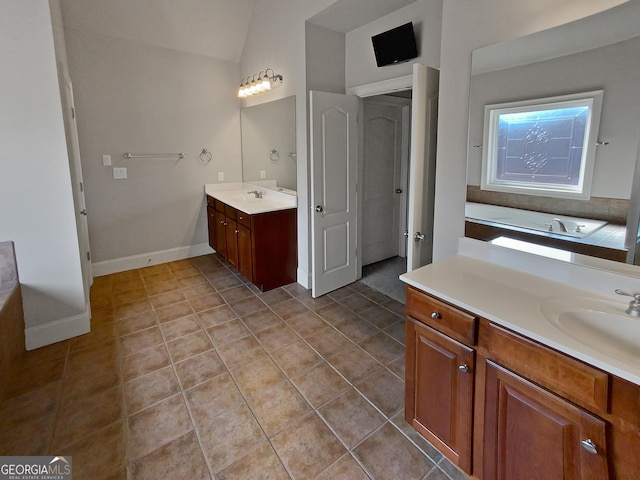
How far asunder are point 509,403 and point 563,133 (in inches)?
46.9

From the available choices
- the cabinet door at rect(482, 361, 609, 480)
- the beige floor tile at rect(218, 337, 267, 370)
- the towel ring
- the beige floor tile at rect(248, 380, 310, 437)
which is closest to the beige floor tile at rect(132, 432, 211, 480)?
the beige floor tile at rect(248, 380, 310, 437)

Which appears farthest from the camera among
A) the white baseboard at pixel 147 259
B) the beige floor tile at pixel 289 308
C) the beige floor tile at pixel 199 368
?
the white baseboard at pixel 147 259

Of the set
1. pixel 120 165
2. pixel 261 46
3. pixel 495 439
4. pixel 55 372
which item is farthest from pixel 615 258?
pixel 120 165

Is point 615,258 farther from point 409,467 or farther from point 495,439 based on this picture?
point 409,467

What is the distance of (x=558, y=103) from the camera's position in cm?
158

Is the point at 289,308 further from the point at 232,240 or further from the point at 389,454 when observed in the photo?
the point at 389,454

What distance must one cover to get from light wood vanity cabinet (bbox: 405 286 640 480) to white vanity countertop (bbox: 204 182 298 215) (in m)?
2.20

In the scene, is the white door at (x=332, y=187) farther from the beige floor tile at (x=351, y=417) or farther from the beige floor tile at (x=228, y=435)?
the beige floor tile at (x=228, y=435)

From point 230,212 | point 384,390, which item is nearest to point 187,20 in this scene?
point 230,212

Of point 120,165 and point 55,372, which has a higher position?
point 120,165

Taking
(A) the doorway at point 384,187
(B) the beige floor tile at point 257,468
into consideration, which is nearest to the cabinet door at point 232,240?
(A) the doorway at point 384,187

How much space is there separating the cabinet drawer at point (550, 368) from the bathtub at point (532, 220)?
27.7 inches

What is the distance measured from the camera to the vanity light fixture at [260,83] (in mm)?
3700

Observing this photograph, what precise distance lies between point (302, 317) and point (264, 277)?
0.70m
